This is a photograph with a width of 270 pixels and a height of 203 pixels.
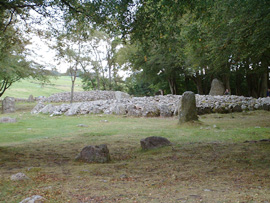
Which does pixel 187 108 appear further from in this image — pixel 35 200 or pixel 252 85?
pixel 252 85

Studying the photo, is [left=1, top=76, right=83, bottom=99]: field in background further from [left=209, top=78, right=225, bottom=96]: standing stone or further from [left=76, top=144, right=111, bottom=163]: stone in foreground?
[left=76, top=144, right=111, bottom=163]: stone in foreground

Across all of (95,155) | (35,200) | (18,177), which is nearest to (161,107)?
(95,155)

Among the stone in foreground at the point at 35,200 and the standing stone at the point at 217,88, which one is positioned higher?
the standing stone at the point at 217,88

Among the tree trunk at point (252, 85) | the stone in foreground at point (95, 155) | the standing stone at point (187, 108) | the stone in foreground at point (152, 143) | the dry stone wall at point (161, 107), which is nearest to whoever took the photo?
the stone in foreground at point (95, 155)

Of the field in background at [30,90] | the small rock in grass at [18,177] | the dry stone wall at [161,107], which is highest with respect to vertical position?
the field in background at [30,90]

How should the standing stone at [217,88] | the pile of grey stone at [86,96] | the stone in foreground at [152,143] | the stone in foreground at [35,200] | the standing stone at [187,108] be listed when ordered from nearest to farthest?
the stone in foreground at [35,200] < the stone in foreground at [152,143] < the standing stone at [187,108] < the standing stone at [217,88] < the pile of grey stone at [86,96]

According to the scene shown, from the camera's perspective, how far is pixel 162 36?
8.17 m

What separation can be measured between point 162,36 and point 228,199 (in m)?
5.71

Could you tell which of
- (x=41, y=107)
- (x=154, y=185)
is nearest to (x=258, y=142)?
(x=154, y=185)

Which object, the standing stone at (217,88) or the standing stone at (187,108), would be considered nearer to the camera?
the standing stone at (187,108)

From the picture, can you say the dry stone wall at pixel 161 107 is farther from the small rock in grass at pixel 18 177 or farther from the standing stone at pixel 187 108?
the small rock in grass at pixel 18 177

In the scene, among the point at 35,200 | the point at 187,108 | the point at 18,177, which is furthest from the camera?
the point at 187,108

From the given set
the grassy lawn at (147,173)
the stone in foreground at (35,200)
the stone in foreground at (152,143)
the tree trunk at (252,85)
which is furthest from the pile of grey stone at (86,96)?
the stone in foreground at (35,200)

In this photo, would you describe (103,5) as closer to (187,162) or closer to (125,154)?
(125,154)
